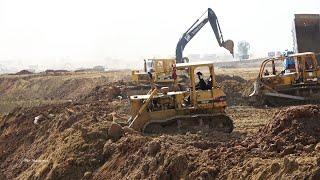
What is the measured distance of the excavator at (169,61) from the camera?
26.6 meters

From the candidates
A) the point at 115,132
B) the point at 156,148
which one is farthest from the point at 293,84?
the point at 156,148

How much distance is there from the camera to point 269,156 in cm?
927

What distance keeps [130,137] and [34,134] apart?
608cm

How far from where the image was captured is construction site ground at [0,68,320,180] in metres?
9.12

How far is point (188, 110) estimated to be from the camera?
1529 centimetres

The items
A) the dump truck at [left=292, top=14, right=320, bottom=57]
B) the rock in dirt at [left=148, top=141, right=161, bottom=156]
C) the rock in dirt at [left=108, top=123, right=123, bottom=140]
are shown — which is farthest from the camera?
the dump truck at [left=292, top=14, right=320, bottom=57]

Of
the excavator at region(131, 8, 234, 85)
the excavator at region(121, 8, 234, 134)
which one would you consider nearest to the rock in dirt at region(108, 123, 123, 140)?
the excavator at region(121, 8, 234, 134)

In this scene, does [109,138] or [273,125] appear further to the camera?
[109,138]

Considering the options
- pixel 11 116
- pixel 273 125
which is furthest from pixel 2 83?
pixel 273 125

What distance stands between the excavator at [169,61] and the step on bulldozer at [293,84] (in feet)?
15.2

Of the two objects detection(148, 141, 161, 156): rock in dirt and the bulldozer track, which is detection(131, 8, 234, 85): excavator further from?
detection(148, 141, 161, 156): rock in dirt

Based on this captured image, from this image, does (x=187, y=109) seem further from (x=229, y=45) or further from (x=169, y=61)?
(x=229, y=45)

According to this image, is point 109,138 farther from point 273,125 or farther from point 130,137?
point 273,125

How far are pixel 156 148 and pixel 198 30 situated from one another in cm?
2228
